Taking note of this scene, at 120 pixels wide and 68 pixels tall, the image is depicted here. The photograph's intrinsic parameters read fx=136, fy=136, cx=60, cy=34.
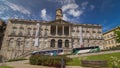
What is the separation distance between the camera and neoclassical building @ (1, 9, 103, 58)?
60625 millimetres

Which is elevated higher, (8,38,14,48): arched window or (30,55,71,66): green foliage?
(8,38,14,48): arched window

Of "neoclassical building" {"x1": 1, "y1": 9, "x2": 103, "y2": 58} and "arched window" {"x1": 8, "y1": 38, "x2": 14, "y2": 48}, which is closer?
"arched window" {"x1": 8, "y1": 38, "x2": 14, "y2": 48}

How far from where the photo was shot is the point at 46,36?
212 ft

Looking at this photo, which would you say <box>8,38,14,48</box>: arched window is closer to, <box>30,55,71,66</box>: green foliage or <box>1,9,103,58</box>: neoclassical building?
<box>1,9,103,58</box>: neoclassical building

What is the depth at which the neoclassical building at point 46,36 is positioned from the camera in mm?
60625

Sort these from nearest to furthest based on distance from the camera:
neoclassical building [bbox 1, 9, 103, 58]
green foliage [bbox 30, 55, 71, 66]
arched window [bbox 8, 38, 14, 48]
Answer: green foliage [bbox 30, 55, 71, 66]
arched window [bbox 8, 38, 14, 48]
neoclassical building [bbox 1, 9, 103, 58]

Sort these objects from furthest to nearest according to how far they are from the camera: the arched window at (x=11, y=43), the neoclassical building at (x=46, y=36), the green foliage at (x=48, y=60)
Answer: the neoclassical building at (x=46, y=36) < the arched window at (x=11, y=43) < the green foliage at (x=48, y=60)

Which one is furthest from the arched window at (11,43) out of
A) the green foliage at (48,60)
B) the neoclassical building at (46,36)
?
the green foliage at (48,60)

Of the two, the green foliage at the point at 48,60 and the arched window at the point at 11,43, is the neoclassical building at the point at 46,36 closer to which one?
the arched window at the point at 11,43

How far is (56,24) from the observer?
6756 centimetres

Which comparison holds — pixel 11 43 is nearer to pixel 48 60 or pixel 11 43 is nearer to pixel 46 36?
pixel 46 36

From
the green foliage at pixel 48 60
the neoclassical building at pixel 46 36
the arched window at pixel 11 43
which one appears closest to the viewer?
the green foliage at pixel 48 60

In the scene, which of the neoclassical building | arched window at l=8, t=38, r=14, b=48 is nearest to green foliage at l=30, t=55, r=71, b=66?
the neoclassical building

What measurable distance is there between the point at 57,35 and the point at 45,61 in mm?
40369
